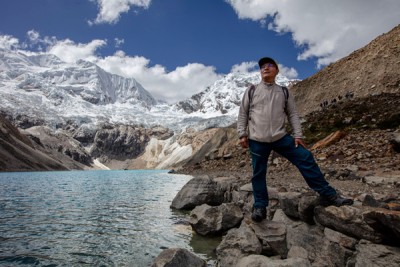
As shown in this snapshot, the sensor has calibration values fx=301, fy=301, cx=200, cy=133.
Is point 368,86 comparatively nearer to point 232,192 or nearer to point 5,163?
point 232,192

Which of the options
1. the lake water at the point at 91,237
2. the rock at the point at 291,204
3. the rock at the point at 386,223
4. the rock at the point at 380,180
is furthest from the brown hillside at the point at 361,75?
the rock at the point at 386,223

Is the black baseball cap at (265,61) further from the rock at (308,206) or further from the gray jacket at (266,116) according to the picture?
the rock at (308,206)

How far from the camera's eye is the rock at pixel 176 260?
7.15 metres

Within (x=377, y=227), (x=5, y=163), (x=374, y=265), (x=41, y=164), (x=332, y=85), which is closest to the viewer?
(x=374, y=265)

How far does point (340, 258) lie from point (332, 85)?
45.5 m

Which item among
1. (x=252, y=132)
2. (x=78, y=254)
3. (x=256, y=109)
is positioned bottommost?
(x=78, y=254)

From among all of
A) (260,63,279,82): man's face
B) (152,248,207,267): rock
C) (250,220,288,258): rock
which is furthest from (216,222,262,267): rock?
(260,63,279,82): man's face

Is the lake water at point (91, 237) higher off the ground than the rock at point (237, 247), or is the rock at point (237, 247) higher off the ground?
the rock at point (237, 247)

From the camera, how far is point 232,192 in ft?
57.7

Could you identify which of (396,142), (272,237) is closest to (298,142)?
(272,237)

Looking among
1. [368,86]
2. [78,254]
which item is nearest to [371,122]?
[368,86]

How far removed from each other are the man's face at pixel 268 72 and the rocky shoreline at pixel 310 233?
301 centimetres

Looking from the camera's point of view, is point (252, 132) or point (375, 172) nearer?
point (252, 132)

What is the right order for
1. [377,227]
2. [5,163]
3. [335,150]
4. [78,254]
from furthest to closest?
1. [5,163]
2. [335,150]
3. [78,254]
4. [377,227]
